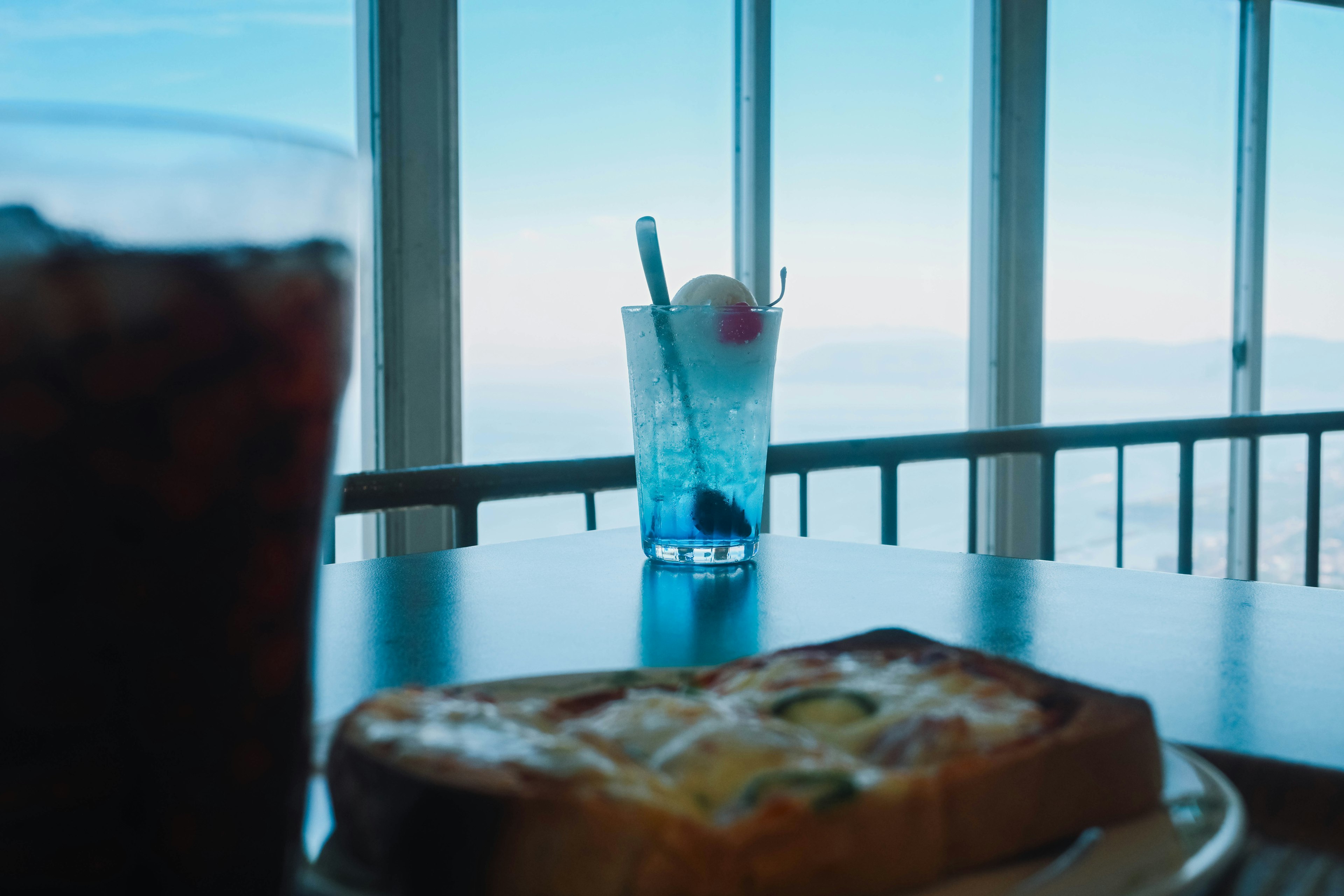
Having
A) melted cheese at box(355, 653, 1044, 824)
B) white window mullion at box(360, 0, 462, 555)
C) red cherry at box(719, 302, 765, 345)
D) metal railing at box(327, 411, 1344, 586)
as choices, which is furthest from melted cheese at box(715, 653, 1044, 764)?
white window mullion at box(360, 0, 462, 555)

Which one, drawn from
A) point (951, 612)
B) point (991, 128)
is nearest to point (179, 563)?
point (951, 612)

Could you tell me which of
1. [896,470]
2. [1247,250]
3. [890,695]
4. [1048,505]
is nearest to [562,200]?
[896,470]

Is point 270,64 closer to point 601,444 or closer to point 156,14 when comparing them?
point 156,14

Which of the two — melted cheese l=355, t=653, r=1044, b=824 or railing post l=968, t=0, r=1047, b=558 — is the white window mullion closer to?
railing post l=968, t=0, r=1047, b=558

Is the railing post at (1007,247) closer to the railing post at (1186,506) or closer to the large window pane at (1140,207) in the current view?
the large window pane at (1140,207)

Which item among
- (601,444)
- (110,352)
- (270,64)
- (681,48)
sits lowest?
(601,444)
